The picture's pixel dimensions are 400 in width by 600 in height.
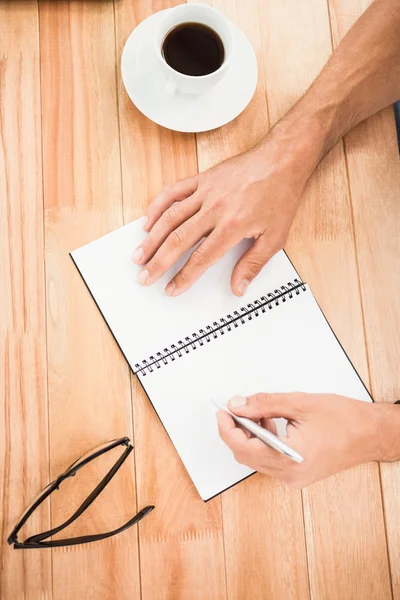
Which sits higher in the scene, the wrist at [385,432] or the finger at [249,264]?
the finger at [249,264]

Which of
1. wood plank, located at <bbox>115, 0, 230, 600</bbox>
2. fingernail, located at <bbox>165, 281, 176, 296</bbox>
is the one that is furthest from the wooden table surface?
fingernail, located at <bbox>165, 281, 176, 296</bbox>

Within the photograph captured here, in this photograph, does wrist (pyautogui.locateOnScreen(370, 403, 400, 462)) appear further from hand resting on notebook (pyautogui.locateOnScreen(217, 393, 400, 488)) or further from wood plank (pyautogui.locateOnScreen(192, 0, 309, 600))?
wood plank (pyautogui.locateOnScreen(192, 0, 309, 600))

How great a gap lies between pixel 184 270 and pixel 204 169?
176 millimetres

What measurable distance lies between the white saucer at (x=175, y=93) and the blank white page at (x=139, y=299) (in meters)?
0.16

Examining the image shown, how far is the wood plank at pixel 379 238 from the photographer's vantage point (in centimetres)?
83

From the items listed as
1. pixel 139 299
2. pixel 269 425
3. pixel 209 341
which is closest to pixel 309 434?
pixel 269 425

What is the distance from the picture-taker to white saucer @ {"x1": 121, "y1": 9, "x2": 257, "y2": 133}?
81cm

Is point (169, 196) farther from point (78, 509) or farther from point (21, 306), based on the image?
point (78, 509)

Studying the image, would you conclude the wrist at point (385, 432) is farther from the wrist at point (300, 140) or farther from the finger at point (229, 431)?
the wrist at point (300, 140)

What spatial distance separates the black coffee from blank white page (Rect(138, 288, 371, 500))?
36 centimetres

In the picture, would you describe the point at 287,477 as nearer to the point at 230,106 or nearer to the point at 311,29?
the point at 230,106

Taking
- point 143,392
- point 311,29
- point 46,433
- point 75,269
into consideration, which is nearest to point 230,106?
point 311,29

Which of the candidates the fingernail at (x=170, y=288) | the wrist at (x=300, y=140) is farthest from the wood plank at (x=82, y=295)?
the wrist at (x=300, y=140)

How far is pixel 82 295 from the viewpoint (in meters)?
0.79
